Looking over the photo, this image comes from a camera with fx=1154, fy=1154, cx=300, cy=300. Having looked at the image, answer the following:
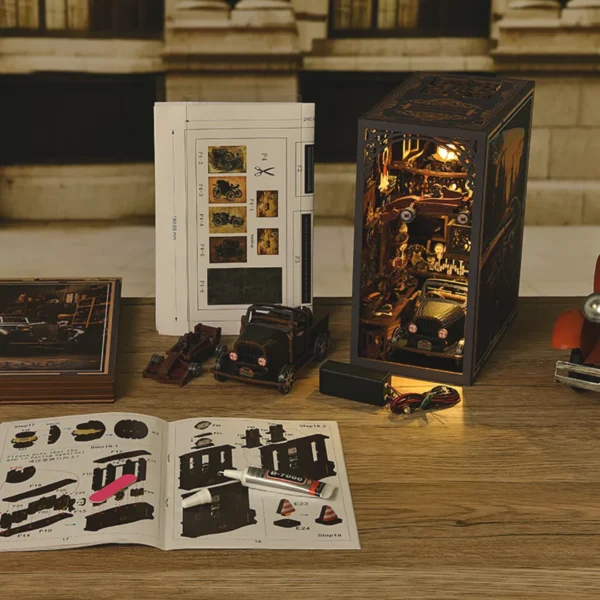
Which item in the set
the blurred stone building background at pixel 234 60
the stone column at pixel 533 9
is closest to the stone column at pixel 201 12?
the blurred stone building background at pixel 234 60

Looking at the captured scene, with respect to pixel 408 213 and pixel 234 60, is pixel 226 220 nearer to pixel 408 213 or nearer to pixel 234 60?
pixel 408 213

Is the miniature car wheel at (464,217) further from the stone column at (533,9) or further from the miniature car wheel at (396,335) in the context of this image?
the stone column at (533,9)

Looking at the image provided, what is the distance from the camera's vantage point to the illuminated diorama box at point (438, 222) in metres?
1.66

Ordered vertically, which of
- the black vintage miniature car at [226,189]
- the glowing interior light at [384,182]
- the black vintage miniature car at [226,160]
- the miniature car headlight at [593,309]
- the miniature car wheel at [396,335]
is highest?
the black vintage miniature car at [226,160]

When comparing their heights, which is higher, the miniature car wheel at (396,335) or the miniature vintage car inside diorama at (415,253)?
the miniature vintage car inside diorama at (415,253)

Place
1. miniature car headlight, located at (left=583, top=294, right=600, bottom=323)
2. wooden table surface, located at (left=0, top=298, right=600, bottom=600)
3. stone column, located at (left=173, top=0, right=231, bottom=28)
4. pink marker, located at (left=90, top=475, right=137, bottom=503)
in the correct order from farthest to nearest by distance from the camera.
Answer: stone column, located at (left=173, top=0, right=231, bottom=28), miniature car headlight, located at (left=583, top=294, right=600, bottom=323), pink marker, located at (left=90, top=475, right=137, bottom=503), wooden table surface, located at (left=0, top=298, right=600, bottom=600)

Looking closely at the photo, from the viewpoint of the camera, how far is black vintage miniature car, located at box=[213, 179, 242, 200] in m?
1.83

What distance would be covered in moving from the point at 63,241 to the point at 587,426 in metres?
2.08

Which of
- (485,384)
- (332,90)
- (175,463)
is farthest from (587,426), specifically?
(332,90)

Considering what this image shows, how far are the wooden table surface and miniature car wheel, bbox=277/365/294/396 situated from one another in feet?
0.05

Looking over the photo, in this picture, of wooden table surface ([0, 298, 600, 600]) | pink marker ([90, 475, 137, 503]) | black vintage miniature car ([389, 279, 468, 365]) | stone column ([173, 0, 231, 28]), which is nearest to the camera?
wooden table surface ([0, 298, 600, 600])

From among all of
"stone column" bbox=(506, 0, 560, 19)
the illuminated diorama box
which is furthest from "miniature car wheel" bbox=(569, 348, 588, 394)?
"stone column" bbox=(506, 0, 560, 19)

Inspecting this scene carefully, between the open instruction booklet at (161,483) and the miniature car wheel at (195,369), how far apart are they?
16 centimetres

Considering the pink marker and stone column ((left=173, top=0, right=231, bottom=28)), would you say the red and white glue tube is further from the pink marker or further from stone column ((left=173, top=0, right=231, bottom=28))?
stone column ((left=173, top=0, right=231, bottom=28))
